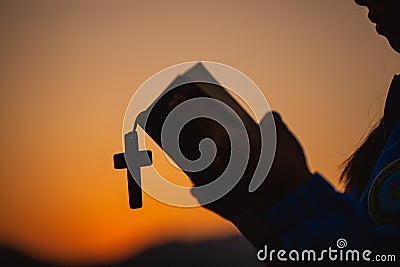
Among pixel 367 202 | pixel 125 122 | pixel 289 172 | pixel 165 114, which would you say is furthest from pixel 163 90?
pixel 367 202

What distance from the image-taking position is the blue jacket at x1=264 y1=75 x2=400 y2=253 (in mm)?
886

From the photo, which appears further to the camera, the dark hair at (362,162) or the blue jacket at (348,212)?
the dark hair at (362,162)

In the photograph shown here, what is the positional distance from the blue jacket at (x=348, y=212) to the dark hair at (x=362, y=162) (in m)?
0.04

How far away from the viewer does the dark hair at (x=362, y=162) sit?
3.50 feet

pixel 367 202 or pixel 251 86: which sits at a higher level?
pixel 251 86

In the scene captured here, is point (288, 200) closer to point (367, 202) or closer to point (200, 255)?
point (367, 202)

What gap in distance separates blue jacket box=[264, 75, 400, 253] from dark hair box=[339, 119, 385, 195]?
0.13 feet

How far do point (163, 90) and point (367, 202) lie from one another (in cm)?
47

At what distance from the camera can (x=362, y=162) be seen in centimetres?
109

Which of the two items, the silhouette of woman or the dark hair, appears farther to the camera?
the dark hair

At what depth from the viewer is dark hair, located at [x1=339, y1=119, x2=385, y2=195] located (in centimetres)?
107

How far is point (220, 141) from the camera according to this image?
83 centimetres

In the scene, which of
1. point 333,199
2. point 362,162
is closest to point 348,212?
point 333,199

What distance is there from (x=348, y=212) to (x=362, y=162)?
19cm
